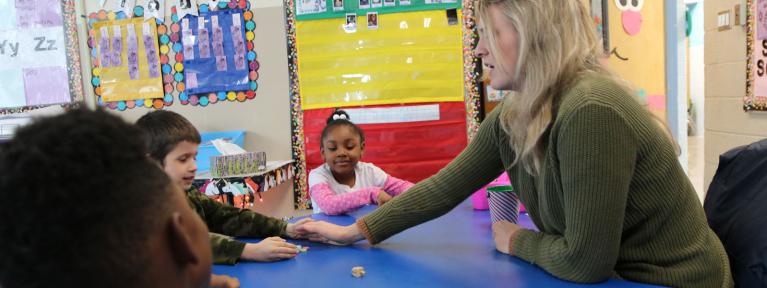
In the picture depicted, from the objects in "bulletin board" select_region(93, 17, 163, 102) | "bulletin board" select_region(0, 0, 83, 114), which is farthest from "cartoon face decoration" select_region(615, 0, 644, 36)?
"bulletin board" select_region(0, 0, 83, 114)

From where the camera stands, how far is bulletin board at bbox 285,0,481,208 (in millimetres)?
3396

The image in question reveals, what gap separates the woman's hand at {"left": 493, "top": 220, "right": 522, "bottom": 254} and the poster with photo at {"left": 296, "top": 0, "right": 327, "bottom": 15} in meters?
2.48

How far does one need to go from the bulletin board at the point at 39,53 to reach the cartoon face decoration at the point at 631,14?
142 inches

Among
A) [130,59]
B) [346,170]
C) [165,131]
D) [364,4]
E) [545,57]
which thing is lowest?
[346,170]

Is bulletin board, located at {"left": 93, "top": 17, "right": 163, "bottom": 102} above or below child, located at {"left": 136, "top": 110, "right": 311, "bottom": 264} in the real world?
above

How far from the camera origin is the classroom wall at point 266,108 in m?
3.47

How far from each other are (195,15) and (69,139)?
129 inches

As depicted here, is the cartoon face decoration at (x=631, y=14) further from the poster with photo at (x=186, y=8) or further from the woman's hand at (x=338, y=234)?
the woman's hand at (x=338, y=234)

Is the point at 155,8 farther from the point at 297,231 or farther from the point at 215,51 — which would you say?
the point at 297,231

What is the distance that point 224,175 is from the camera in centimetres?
287

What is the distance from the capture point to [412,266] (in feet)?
3.67

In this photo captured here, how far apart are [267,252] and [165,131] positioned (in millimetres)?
615

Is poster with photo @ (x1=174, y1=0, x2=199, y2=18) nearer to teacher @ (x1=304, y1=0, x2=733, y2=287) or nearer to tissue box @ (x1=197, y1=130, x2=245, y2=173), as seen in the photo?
tissue box @ (x1=197, y1=130, x2=245, y2=173)

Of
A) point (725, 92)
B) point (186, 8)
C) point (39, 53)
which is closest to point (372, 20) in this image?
point (186, 8)
